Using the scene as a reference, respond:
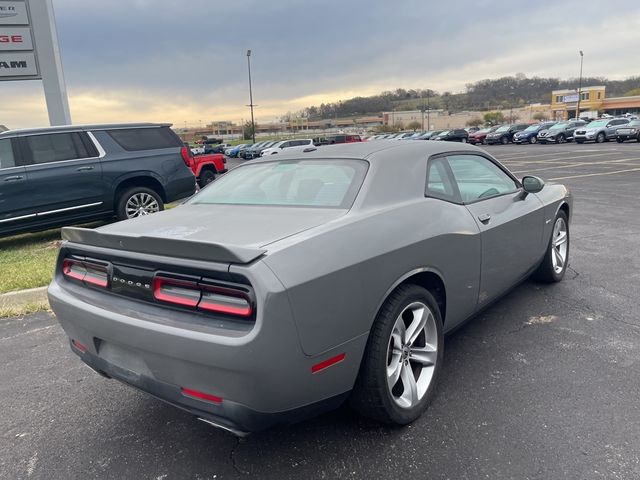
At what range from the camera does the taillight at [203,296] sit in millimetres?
1992

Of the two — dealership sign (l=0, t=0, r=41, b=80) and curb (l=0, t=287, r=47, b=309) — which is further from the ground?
dealership sign (l=0, t=0, r=41, b=80)

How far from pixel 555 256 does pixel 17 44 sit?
12.2 meters

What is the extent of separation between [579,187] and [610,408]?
35.8 feet

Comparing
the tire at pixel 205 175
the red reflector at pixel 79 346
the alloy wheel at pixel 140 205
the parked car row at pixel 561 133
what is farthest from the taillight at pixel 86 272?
the parked car row at pixel 561 133

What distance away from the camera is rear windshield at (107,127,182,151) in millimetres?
7914

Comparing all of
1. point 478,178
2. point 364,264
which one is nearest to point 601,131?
point 478,178

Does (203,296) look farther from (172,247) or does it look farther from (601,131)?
(601,131)

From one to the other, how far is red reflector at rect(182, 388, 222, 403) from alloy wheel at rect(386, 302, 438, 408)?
0.86 meters

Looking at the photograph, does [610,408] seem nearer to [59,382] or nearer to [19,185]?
[59,382]

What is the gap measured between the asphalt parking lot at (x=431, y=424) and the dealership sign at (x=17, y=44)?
966 cm

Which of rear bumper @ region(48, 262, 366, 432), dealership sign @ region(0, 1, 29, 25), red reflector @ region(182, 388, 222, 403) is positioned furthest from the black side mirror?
dealership sign @ region(0, 1, 29, 25)

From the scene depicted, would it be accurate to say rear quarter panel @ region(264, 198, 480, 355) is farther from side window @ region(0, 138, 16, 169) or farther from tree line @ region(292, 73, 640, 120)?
tree line @ region(292, 73, 640, 120)

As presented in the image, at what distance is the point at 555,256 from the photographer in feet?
15.3

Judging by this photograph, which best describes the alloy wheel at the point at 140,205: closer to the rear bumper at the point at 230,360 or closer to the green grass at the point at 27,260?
the green grass at the point at 27,260
